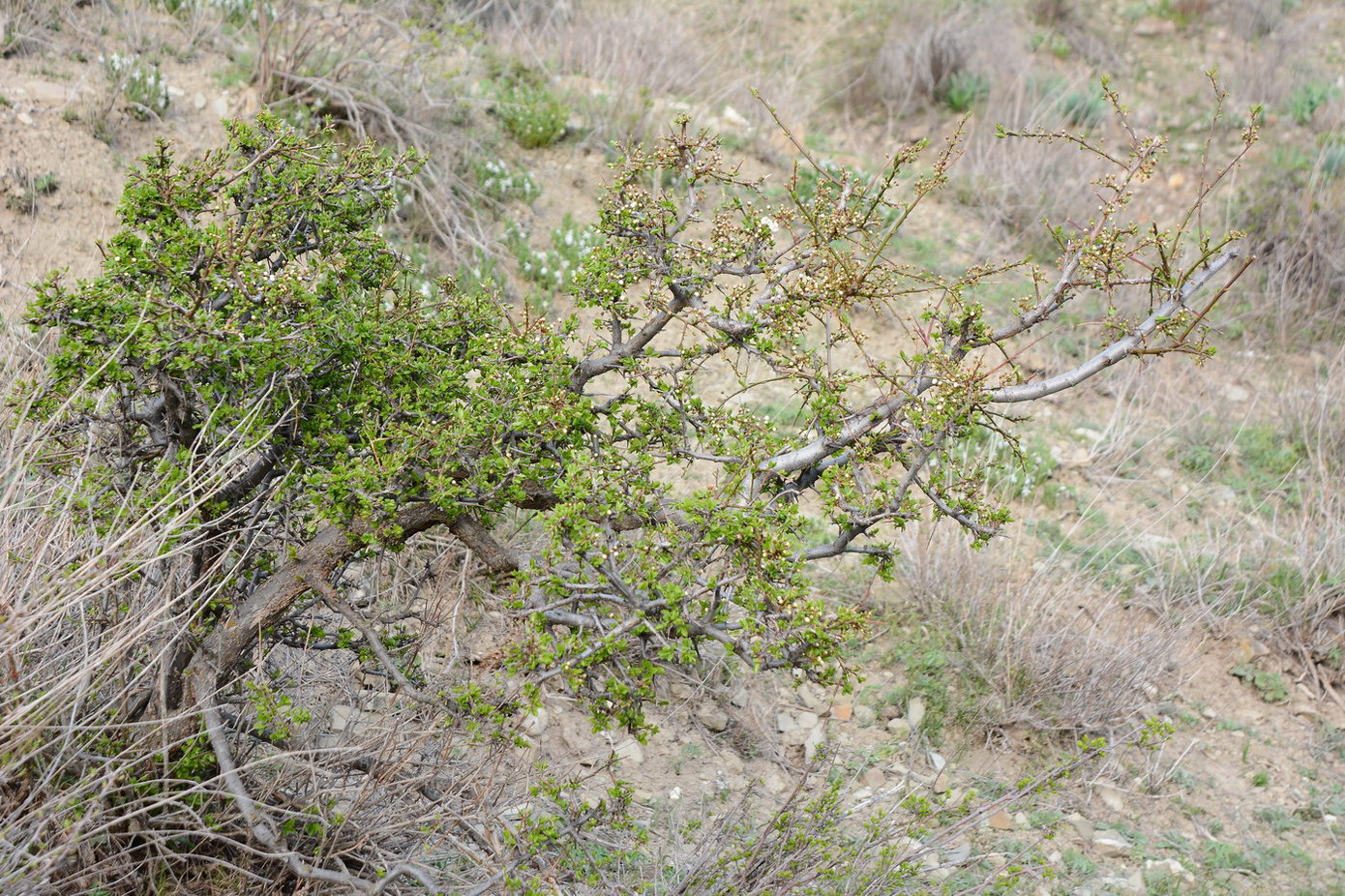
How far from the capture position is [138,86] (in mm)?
Result: 5762

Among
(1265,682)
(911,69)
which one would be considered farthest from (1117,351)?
(911,69)

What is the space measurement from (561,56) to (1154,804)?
637cm

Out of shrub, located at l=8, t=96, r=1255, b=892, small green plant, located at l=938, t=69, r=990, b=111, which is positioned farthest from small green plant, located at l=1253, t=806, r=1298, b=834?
small green plant, located at l=938, t=69, r=990, b=111

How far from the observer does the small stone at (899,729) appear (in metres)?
4.25

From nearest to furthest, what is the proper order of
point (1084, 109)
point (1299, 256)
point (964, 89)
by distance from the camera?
point (1299, 256), point (1084, 109), point (964, 89)

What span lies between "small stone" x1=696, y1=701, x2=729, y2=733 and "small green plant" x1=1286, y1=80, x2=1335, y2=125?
7951 millimetres

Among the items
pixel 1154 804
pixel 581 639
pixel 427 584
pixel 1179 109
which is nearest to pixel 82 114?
pixel 427 584

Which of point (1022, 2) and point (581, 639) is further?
point (1022, 2)

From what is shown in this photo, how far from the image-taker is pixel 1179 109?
9.81 m

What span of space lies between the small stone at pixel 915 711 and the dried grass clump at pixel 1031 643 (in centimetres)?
16

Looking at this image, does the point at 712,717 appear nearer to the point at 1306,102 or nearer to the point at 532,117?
the point at 532,117

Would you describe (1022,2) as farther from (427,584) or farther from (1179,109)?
(427,584)

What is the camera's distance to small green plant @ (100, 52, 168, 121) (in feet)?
18.9

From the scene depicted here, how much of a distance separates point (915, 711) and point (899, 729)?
0.10m
